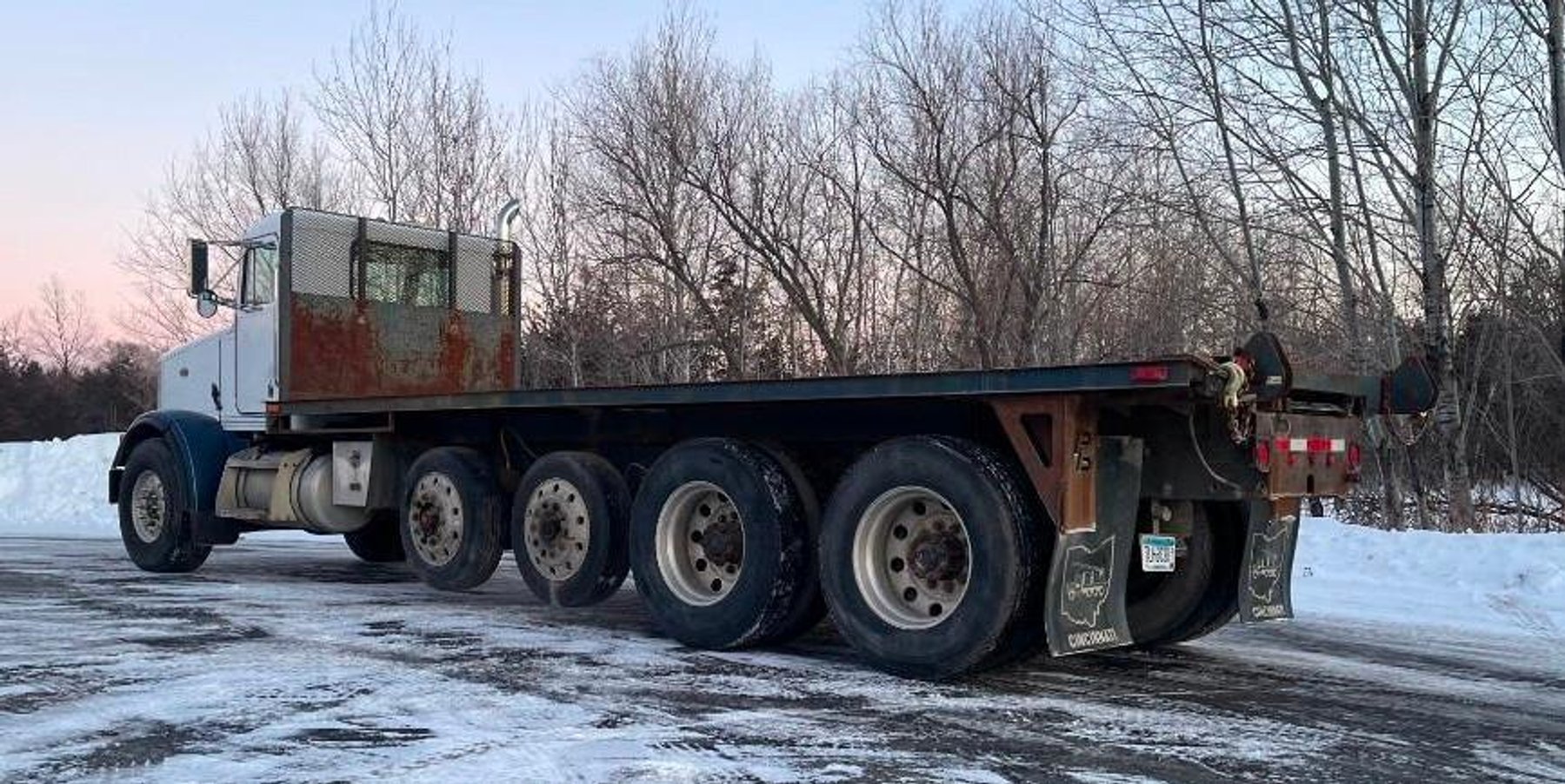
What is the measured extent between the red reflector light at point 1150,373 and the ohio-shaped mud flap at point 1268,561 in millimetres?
1395

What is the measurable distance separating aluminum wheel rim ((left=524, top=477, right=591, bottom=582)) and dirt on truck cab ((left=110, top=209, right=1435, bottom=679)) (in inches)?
0.6

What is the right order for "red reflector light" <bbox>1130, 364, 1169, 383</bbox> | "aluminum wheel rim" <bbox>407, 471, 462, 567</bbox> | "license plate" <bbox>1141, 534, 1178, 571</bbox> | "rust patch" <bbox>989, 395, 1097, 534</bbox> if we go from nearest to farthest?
1. "red reflector light" <bbox>1130, 364, 1169, 383</bbox>
2. "rust patch" <bbox>989, 395, 1097, 534</bbox>
3. "license plate" <bbox>1141, 534, 1178, 571</bbox>
4. "aluminum wheel rim" <bbox>407, 471, 462, 567</bbox>

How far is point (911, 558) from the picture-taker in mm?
6617

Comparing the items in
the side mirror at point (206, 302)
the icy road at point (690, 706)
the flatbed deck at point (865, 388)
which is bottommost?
the icy road at point (690, 706)

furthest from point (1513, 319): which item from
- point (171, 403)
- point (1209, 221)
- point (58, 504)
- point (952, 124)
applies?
point (58, 504)

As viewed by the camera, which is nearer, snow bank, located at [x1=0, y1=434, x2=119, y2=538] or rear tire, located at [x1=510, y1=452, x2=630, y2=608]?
rear tire, located at [x1=510, y1=452, x2=630, y2=608]

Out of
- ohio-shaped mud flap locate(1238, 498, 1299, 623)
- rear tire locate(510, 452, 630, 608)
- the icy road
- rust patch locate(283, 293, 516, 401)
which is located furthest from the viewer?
rust patch locate(283, 293, 516, 401)

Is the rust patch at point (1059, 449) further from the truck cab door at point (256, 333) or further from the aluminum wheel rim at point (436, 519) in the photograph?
the truck cab door at point (256, 333)

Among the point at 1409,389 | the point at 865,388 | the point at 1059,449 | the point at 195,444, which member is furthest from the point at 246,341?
the point at 1409,389

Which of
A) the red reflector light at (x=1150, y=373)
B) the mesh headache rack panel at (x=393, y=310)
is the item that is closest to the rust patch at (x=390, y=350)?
the mesh headache rack panel at (x=393, y=310)

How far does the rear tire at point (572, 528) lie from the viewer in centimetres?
815

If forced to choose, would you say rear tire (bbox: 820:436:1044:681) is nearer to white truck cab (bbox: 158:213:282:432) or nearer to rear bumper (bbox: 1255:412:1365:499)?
rear bumper (bbox: 1255:412:1365:499)

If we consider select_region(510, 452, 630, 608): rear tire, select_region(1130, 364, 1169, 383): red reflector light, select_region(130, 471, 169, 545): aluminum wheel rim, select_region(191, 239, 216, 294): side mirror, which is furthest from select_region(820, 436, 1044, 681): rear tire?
select_region(130, 471, 169, 545): aluminum wheel rim

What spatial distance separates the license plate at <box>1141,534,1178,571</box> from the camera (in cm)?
664
